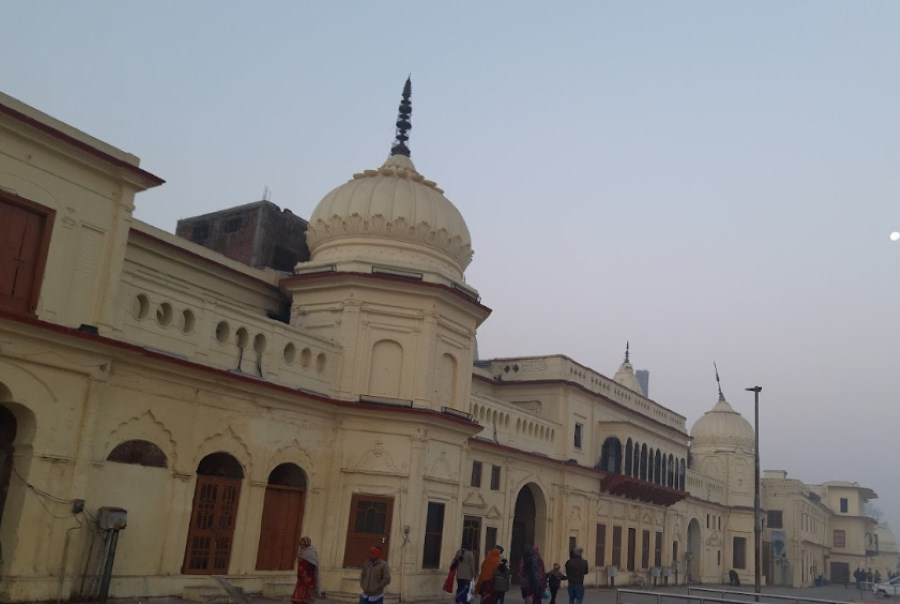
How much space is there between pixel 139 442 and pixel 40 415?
108 inches

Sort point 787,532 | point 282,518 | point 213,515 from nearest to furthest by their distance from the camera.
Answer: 1. point 213,515
2. point 282,518
3. point 787,532

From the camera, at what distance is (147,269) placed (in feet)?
65.4

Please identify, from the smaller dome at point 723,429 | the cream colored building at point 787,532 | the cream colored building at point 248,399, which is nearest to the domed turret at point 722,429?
the smaller dome at point 723,429

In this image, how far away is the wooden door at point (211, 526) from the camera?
59.7ft

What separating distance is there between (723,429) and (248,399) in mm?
43942

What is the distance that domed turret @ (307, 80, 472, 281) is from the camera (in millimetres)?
23719

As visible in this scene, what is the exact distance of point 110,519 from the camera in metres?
15.7

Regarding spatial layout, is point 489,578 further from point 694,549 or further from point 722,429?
point 722,429

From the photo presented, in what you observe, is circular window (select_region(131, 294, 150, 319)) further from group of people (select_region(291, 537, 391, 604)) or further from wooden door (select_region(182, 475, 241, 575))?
group of people (select_region(291, 537, 391, 604))

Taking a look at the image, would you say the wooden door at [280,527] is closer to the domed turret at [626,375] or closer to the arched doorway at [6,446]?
the arched doorway at [6,446]

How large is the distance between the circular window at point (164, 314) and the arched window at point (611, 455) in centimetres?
2220

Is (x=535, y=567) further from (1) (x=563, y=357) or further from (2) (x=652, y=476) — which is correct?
(2) (x=652, y=476)

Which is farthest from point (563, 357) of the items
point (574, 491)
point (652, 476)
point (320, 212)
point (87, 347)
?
point (87, 347)

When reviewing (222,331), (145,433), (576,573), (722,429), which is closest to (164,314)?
(222,331)
